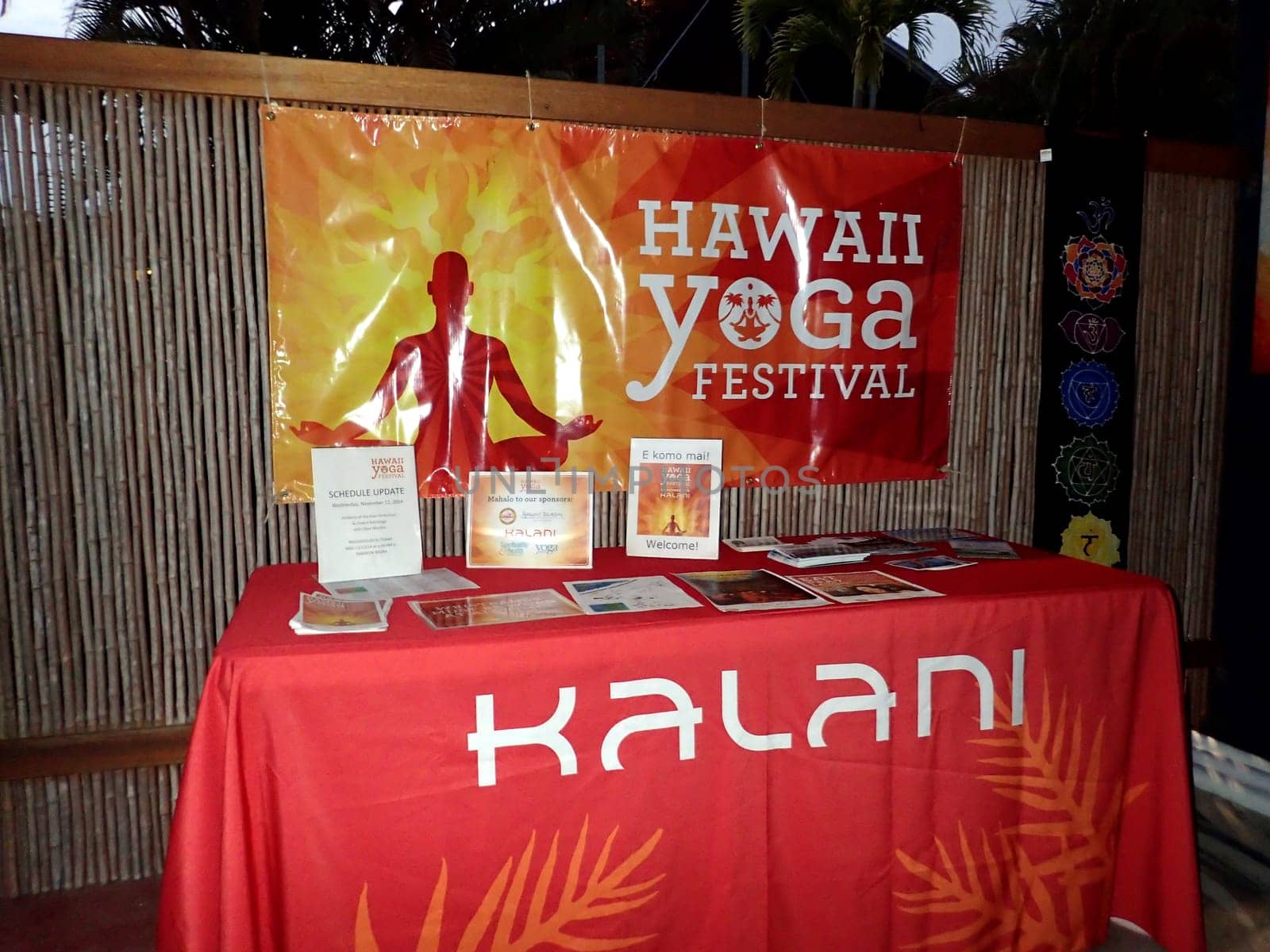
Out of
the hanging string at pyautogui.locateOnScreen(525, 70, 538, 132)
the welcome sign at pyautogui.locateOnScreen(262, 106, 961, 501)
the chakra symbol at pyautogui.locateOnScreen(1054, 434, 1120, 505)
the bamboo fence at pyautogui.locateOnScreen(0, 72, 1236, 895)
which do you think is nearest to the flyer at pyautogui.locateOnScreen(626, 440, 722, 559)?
the welcome sign at pyautogui.locateOnScreen(262, 106, 961, 501)

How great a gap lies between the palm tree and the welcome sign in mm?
3407

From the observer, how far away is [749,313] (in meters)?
2.17

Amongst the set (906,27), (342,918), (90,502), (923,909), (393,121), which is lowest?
(923,909)

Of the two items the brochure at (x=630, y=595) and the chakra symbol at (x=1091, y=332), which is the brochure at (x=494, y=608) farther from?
the chakra symbol at (x=1091, y=332)

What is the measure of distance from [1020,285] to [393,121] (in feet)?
5.69

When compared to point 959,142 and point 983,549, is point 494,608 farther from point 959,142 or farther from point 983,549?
point 959,142

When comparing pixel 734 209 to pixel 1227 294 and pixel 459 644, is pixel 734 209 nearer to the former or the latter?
pixel 459 644

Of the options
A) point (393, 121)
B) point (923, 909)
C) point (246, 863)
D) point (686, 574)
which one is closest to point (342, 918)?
point (246, 863)

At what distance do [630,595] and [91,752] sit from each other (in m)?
1.32

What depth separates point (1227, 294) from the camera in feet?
8.61

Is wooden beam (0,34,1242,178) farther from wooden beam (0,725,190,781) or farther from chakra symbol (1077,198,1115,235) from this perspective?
wooden beam (0,725,190,781)

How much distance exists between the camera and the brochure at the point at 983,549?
2.01 metres

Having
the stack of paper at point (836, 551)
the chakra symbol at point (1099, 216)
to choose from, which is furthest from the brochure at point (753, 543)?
the chakra symbol at point (1099, 216)

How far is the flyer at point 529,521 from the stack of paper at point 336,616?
31cm
